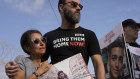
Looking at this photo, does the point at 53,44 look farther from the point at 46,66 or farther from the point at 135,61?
the point at 135,61

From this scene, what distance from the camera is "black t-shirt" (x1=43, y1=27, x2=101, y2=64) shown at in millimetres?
3350

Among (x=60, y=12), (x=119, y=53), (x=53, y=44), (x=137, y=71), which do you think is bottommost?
(x=137, y=71)

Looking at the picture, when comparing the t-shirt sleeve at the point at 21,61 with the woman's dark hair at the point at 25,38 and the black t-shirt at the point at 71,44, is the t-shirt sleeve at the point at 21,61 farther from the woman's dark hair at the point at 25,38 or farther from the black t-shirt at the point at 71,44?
the black t-shirt at the point at 71,44

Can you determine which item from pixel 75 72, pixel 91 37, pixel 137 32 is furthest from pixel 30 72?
pixel 137 32

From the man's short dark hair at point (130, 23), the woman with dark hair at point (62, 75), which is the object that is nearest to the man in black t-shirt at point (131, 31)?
the man's short dark hair at point (130, 23)

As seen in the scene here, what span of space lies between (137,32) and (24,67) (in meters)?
2.87

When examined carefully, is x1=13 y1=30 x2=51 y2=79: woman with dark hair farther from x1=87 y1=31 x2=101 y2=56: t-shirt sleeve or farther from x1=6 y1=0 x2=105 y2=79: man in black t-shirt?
x1=87 y1=31 x2=101 y2=56: t-shirt sleeve

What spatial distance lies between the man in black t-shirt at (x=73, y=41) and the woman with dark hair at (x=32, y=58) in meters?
0.25

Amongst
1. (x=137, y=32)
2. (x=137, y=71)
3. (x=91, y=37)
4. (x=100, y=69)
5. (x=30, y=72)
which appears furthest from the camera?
(x=137, y=32)

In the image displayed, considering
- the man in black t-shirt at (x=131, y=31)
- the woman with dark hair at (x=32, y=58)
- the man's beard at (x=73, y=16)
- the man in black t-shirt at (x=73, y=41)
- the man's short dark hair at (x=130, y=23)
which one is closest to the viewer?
the woman with dark hair at (x=32, y=58)

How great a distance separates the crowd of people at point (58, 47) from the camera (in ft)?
9.68

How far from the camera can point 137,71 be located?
155 inches

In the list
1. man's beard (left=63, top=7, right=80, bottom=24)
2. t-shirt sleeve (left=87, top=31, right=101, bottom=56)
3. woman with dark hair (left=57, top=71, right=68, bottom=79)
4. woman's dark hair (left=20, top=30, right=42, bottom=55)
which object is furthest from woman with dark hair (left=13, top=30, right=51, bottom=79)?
t-shirt sleeve (left=87, top=31, right=101, bottom=56)

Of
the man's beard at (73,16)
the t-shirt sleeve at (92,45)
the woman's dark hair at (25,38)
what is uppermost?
the man's beard at (73,16)
